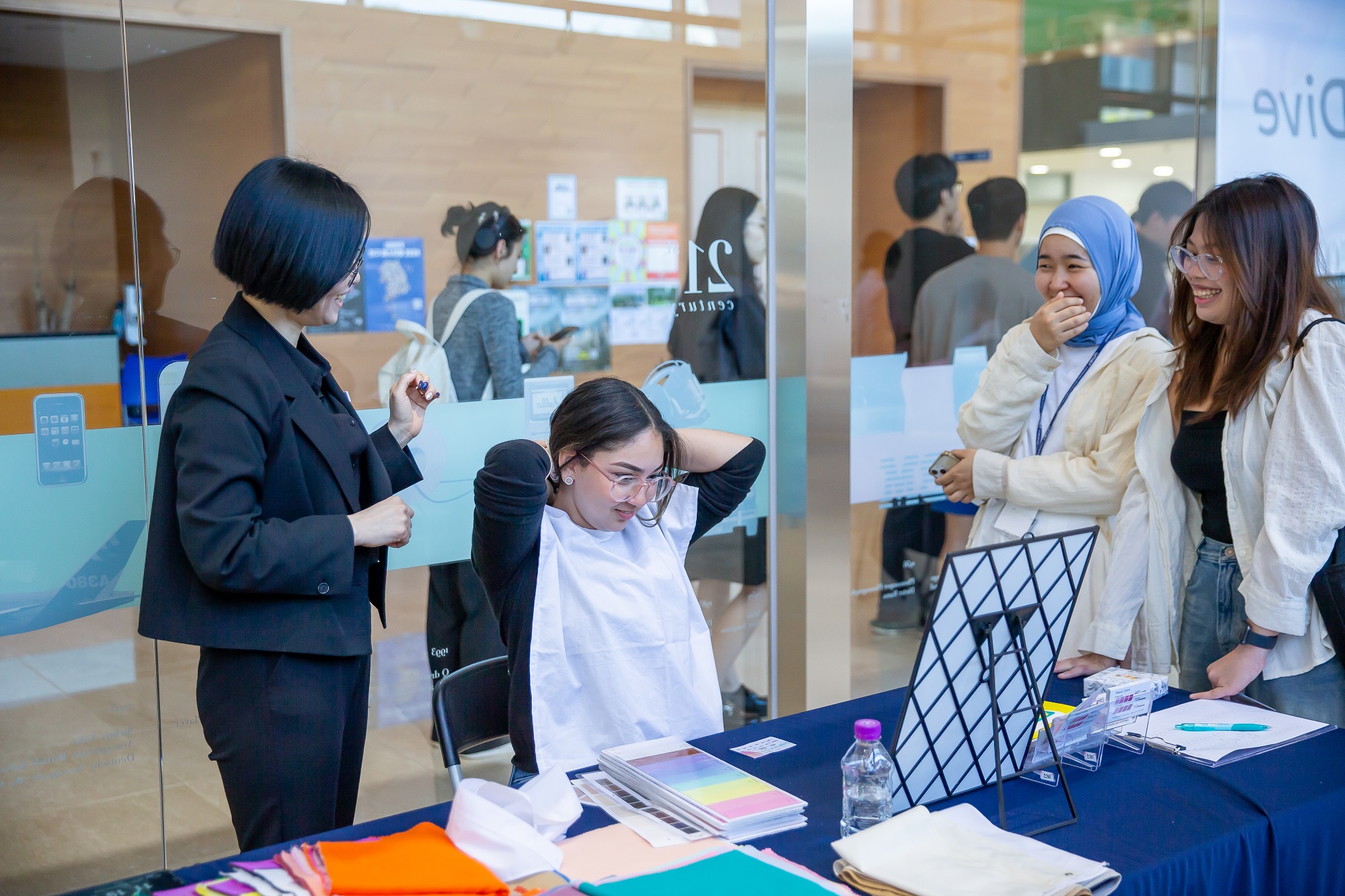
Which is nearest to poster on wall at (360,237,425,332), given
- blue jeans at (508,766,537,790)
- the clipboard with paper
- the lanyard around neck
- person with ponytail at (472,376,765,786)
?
person with ponytail at (472,376,765,786)

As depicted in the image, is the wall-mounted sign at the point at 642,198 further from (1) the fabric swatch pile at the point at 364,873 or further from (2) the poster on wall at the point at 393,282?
(1) the fabric swatch pile at the point at 364,873

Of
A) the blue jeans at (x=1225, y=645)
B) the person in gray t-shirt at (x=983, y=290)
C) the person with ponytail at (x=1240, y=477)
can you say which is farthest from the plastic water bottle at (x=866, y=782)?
the person in gray t-shirt at (x=983, y=290)

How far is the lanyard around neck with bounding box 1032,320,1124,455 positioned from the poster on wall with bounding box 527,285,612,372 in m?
1.12

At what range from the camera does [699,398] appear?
325cm

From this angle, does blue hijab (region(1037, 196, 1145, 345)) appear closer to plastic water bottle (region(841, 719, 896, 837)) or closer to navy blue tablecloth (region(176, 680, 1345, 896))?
navy blue tablecloth (region(176, 680, 1345, 896))

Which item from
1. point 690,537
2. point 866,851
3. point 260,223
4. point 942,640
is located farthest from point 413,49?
point 866,851

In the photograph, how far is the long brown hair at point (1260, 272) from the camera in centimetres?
223

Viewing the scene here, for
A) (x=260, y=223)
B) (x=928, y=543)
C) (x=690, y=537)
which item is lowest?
(x=928, y=543)

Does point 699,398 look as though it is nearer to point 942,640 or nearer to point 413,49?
point 413,49

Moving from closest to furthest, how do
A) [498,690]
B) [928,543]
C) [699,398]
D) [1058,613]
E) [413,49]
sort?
1. [1058,613]
2. [498,690]
3. [413,49]
4. [699,398]
5. [928,543]

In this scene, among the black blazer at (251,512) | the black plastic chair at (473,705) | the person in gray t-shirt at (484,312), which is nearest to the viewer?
the black blazer at (251,512)

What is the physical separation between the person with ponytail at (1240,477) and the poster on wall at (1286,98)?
7.77 ft

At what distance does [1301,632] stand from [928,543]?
67.3 inches

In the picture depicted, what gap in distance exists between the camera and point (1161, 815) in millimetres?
1581
